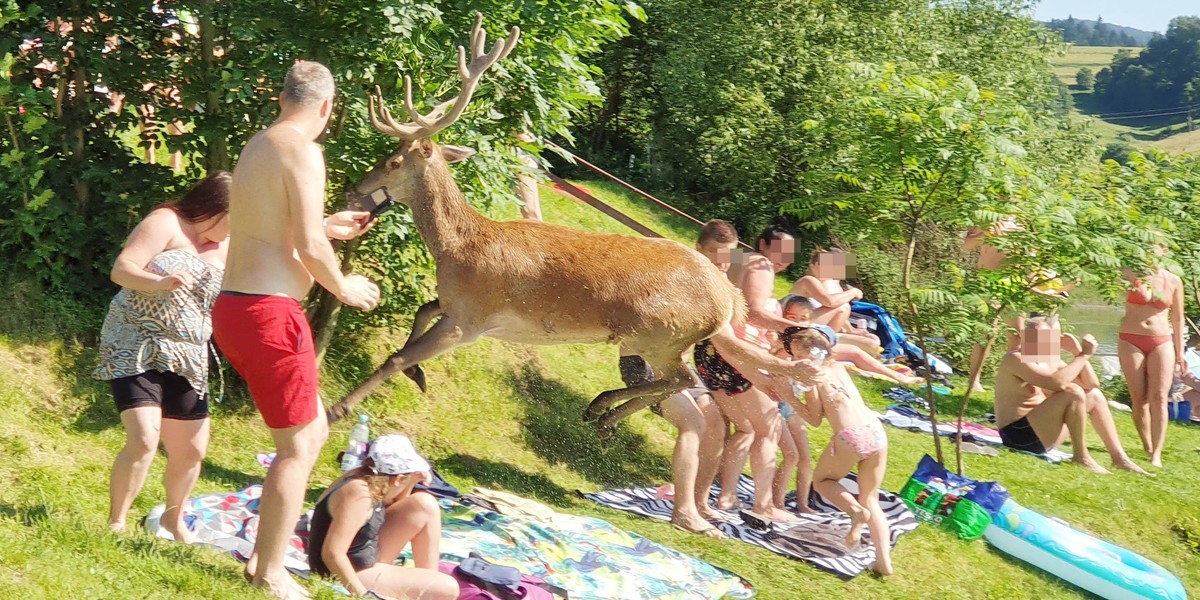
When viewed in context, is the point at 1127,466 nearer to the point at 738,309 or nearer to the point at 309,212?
the point at 738,309

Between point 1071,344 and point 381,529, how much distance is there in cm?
886

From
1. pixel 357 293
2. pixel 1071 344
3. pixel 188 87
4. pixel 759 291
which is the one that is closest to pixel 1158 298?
pixel 1071 344

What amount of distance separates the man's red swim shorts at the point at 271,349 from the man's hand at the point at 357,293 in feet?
0.63

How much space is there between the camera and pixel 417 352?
22.6ft

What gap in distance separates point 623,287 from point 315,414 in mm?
2825

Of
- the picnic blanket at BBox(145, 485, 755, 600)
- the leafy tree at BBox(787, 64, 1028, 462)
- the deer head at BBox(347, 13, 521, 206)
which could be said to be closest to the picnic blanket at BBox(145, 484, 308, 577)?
the picnic blanket at BBox(145, 485, 755, 600)

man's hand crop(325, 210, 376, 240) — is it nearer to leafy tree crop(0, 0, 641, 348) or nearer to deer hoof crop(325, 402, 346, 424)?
deer hoof crop(325, 402, 346, 424)

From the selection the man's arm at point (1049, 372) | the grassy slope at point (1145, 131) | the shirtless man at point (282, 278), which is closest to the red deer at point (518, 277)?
the shirtless man at point (282, 278)

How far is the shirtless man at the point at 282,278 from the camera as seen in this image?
170 inches

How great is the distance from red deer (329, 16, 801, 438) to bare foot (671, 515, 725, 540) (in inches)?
65.6

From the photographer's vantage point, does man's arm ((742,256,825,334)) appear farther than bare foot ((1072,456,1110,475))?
No

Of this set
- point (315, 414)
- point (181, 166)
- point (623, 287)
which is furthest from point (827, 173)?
point (315, 414)

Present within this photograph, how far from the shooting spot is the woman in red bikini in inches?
488

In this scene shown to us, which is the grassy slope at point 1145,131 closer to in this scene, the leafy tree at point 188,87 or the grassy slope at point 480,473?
the grassy slope at point 480,473
